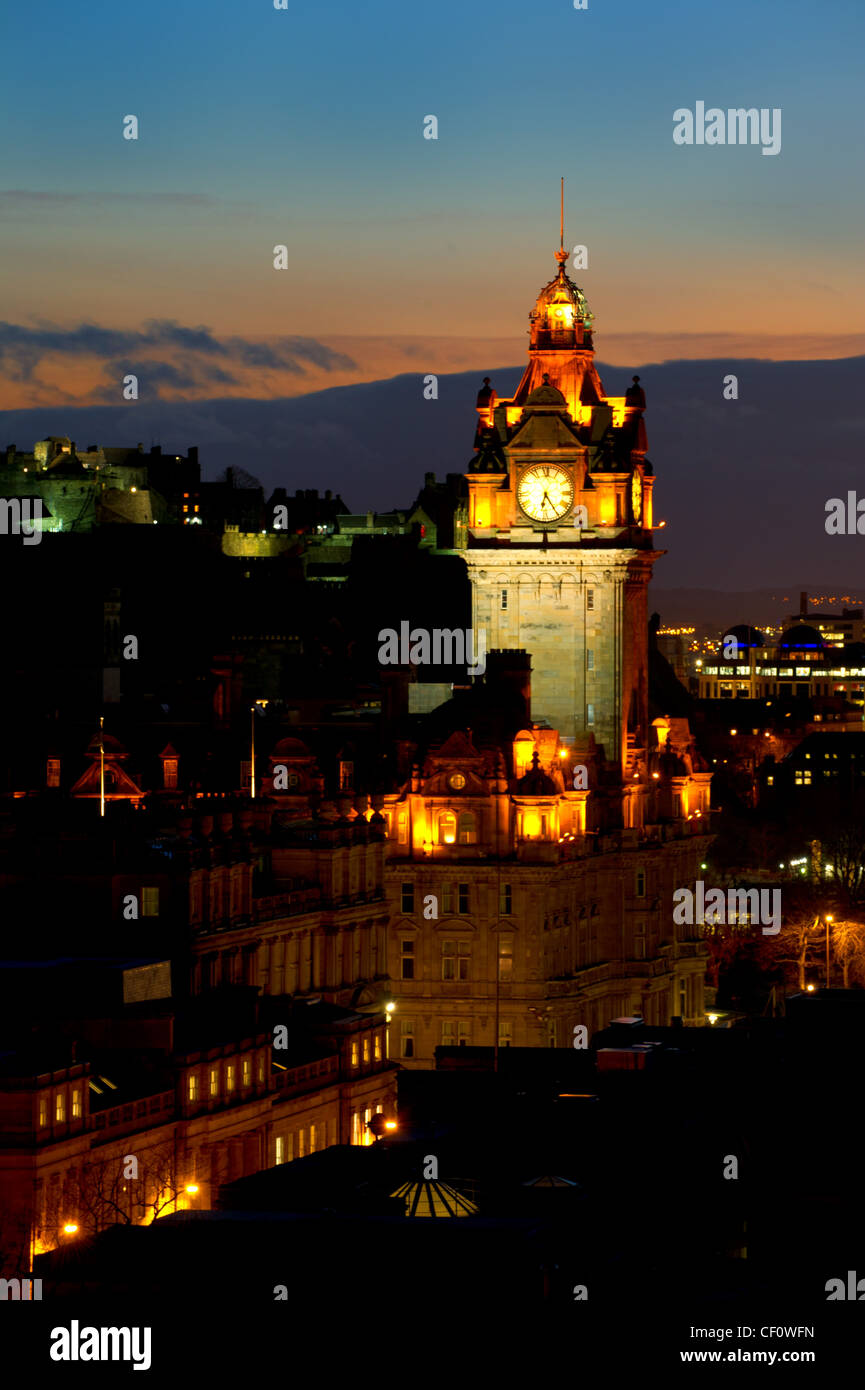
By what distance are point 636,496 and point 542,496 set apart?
14.5 ft

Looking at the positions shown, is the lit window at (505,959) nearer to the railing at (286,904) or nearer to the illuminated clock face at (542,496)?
the railing at (286,904)

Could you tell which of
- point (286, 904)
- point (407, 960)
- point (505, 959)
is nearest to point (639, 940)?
point (505, 959)

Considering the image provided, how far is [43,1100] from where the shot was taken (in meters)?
83.9

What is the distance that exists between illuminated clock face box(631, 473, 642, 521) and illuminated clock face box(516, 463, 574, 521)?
2.72m

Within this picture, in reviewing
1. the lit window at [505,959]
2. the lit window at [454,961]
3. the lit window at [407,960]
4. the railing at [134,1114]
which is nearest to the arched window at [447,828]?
the lit window at [454,961]

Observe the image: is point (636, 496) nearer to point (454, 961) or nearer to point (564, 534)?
point (564, 534)

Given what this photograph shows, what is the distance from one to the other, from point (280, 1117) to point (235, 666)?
227 ft

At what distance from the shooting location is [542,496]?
155750mm

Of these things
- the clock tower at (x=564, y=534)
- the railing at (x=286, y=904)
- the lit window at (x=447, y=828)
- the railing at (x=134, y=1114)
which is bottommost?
the railing at (x=134, y=1114)

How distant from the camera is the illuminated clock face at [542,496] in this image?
156 meters

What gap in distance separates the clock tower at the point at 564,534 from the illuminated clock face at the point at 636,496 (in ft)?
0.42
